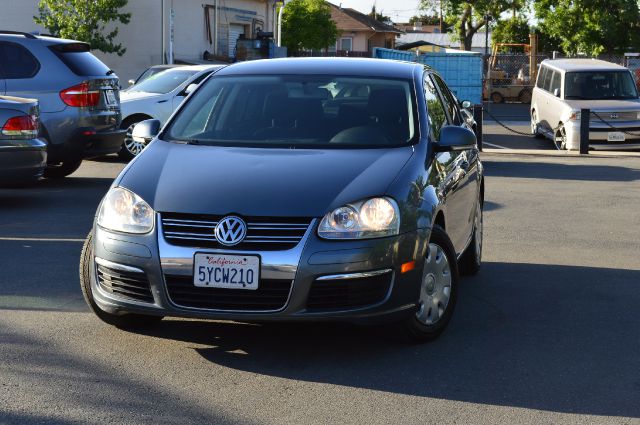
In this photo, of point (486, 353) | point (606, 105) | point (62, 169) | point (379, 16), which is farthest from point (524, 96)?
point (379, 16)

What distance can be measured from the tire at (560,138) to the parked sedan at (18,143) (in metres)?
12.3

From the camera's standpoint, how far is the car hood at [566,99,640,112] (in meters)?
21.0

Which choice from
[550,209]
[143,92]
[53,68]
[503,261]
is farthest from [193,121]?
[143,92]

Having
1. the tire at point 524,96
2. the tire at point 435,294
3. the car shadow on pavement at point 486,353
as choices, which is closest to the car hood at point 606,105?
the car shadow on pavement at point 486,353

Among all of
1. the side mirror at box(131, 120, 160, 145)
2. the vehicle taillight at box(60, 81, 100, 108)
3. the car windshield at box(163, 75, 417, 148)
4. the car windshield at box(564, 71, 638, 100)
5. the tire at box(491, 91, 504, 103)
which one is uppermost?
the car windshield at box(163, 75, 417, 148)

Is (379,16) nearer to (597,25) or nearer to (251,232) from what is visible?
(597,25)

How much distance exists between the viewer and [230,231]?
555 centimetres

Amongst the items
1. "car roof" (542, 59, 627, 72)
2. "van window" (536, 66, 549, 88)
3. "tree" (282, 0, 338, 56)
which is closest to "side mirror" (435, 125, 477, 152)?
"car roof" (542, 59, 627, 72)

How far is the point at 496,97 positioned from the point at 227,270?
140 ft

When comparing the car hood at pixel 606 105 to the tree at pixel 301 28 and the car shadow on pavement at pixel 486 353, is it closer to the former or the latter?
the car shadow on pavement at pixel 486 353

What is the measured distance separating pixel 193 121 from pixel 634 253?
4.36 meters

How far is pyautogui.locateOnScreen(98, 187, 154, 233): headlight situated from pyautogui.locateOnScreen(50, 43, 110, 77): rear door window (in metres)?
8.26

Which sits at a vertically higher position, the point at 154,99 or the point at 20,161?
the point at 154,99

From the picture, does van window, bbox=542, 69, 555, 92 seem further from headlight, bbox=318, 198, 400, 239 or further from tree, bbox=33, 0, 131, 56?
headlight, bbox=318, 198, 400, 239
